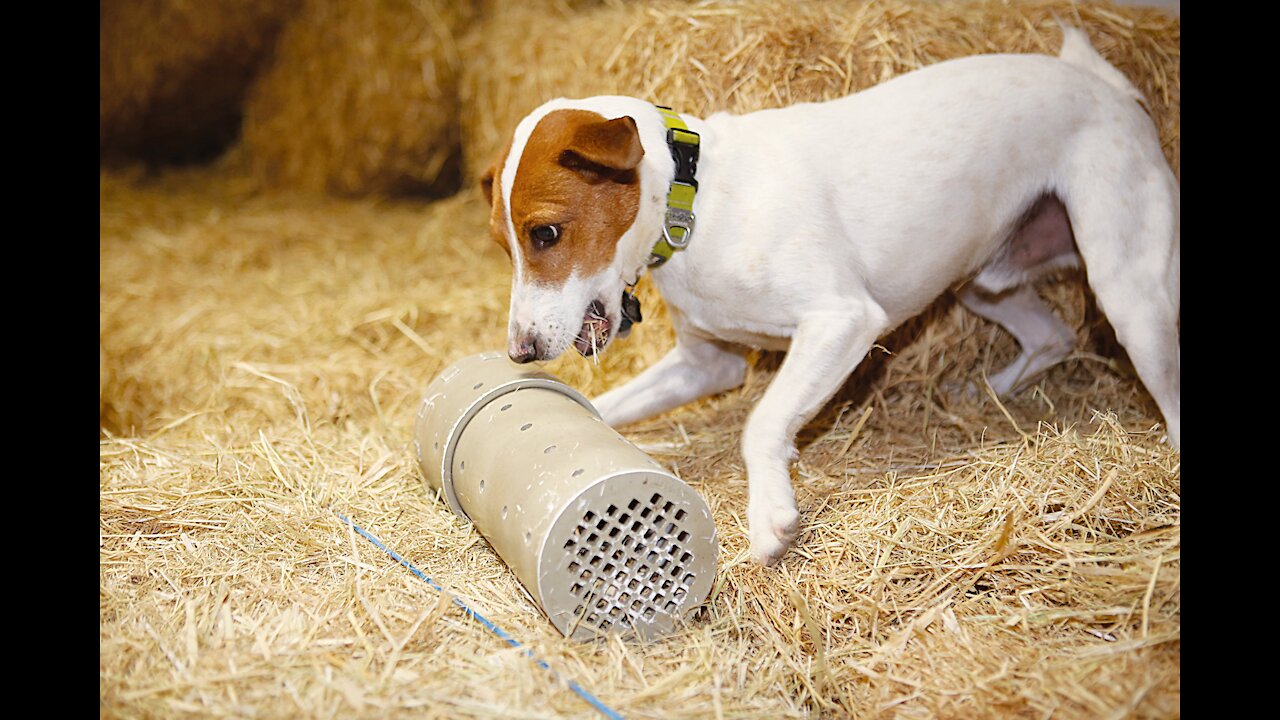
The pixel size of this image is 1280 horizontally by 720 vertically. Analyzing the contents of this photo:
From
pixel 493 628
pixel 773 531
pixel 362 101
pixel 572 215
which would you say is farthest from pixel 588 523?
pixel 362 101

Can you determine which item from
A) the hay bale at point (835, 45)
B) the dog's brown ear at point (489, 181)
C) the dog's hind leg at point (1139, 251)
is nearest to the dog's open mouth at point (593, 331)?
the dog's brown ear at point (489, 181)

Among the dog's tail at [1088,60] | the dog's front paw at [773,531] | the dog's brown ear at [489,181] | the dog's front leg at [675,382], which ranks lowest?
the dog's front leg at [675,382]

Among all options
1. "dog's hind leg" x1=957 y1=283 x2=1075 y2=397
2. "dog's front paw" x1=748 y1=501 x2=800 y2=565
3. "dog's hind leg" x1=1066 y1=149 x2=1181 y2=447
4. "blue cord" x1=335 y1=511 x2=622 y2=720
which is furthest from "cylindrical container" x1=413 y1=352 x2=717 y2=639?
"dog's hind leg" x1=957 y1=283 x2=1075 y2=397

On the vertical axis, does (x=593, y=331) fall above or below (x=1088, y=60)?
below

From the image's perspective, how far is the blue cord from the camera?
73.9 inches

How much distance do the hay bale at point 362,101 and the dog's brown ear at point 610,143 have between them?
3.84 m

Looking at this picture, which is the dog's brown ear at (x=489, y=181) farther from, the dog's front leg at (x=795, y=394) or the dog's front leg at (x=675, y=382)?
the dog's front leg at (x=795, y=394)

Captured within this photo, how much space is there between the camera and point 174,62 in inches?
260

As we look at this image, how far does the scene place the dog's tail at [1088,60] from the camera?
3.06 meters

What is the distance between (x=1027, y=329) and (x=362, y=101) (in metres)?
4.46

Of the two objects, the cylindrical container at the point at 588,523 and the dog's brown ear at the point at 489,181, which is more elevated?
the dog's brown ear at the point at 489,181

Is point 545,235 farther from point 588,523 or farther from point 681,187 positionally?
point 588,523

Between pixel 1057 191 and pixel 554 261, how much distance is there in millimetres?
1542

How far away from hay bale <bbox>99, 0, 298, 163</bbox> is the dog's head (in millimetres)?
4752
